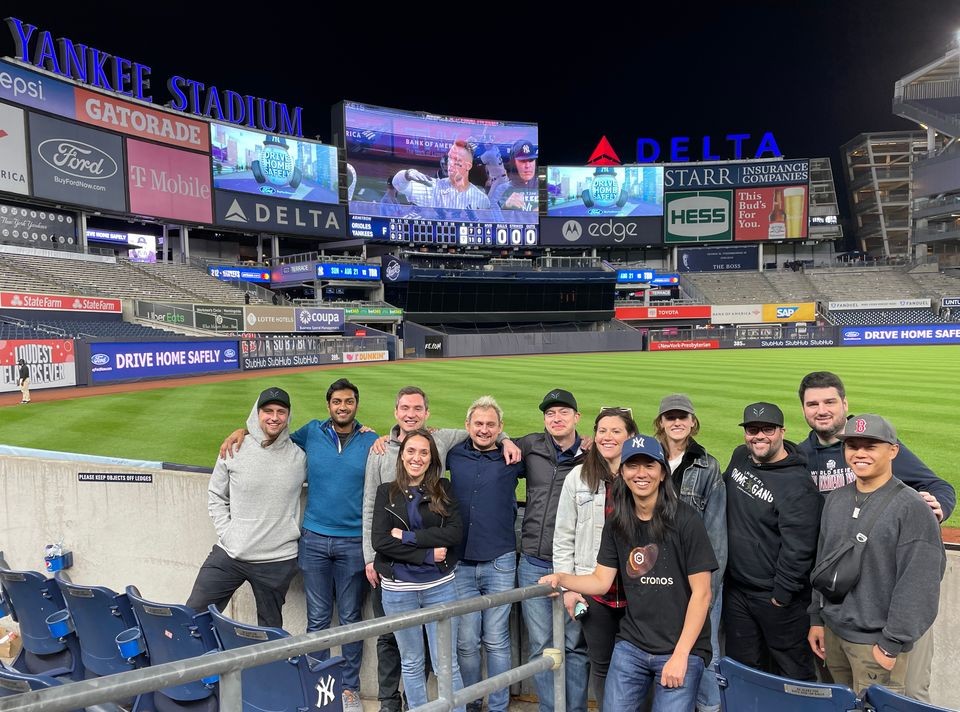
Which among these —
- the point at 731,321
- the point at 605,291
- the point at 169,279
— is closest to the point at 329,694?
the point at 169,279

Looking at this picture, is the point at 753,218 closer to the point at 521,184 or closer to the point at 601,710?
the point at 521,184

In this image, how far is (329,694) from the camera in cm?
371

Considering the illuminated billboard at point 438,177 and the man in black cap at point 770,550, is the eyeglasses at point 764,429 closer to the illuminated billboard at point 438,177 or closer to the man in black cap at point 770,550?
the man in black cap at point 770,550

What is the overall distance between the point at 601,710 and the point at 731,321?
6364cm

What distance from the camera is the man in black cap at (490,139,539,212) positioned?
215 feet

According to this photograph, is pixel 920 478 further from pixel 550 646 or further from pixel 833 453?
pixel 550 646

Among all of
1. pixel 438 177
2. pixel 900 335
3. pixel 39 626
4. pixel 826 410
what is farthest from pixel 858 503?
pixel 438 177

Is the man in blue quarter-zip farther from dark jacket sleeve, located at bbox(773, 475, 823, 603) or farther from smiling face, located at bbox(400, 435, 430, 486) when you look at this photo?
dark jacket sleeve, located at bbox(773, 475, 823, 603)

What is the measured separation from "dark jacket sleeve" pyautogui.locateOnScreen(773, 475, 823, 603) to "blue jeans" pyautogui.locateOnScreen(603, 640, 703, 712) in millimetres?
668

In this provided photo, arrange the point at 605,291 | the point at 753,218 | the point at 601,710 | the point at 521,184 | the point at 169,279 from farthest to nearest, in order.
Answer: the point at 753,218
the point at 521,184
the point at 605,291
the point at 169,279
the point at 601,710

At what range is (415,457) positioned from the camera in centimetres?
418

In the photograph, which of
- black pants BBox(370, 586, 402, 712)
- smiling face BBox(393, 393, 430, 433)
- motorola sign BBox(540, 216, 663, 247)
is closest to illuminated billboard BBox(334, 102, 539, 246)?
motorola sign BBox(540, 216, 663, 247)

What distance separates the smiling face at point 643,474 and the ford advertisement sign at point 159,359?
77.4ft

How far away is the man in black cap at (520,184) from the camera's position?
215 ft
